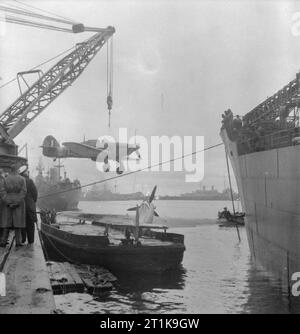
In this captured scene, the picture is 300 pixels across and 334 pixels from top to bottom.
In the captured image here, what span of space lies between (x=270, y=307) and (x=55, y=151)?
544 inches

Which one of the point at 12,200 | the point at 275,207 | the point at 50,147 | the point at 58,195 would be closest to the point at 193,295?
the point at 275,207

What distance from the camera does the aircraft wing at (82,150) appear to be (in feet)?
65.1

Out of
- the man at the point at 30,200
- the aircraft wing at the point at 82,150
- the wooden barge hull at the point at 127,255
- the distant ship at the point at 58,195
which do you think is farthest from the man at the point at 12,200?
the distant ship at the point at 58,195

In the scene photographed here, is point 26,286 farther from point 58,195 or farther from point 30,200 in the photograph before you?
point 58,195

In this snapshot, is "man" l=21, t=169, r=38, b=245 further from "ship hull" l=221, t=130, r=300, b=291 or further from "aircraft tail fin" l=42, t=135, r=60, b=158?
"aircraft tail fin" l=42, t=135, r=60, b=158

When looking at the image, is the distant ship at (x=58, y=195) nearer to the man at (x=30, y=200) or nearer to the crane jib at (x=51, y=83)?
the crane jib at (x=51, y=83)

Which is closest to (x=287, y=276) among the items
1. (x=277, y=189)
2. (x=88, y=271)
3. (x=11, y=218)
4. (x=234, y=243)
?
(x=277, y=189)

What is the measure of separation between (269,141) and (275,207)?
245 centimetres

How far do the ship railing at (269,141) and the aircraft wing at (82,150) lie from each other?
7.27 meters

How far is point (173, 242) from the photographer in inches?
634

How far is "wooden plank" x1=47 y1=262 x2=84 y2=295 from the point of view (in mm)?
9977

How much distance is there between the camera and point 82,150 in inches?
784
